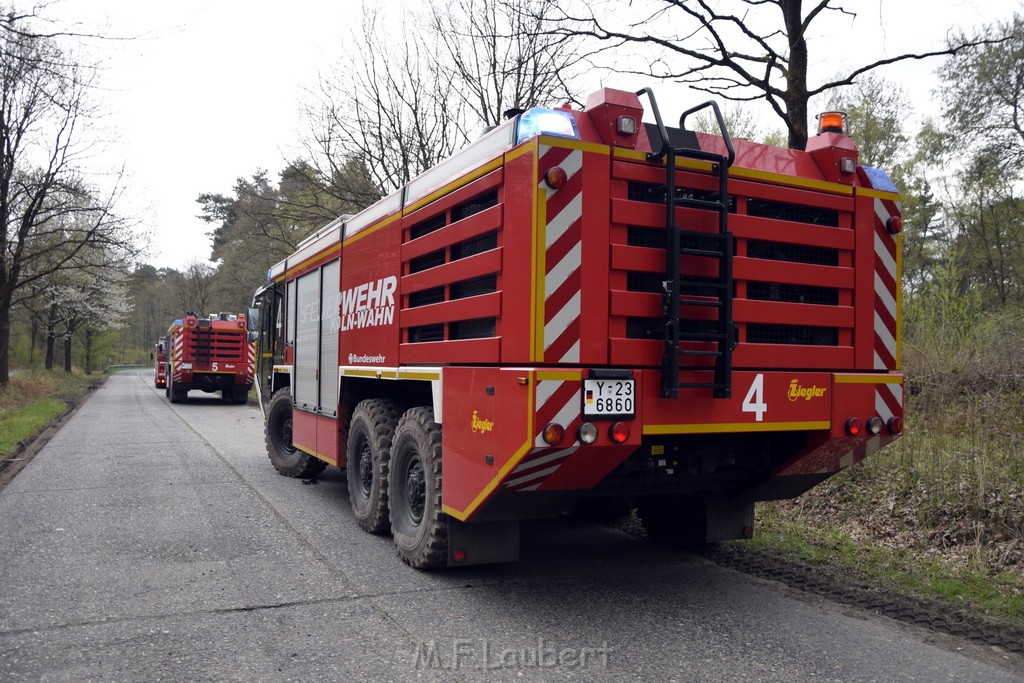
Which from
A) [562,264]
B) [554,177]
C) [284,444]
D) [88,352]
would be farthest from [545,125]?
[88,352]

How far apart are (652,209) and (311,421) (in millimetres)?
4942

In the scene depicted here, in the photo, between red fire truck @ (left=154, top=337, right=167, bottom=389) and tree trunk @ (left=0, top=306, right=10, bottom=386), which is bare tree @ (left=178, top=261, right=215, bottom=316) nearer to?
red fire truck @ (left=154, top=337, right=167, bottom=389)

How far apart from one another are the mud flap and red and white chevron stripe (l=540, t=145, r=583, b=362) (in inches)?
57.5

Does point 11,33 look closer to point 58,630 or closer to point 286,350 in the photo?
point 286,350

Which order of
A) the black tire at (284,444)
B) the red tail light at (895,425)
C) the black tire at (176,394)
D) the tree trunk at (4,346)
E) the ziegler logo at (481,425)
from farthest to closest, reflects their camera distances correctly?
the black tire at (176,394) → the tree trunk at (4,346) → the black tire at (284,444) → the red tail light at (895,425) → the ziegler logo at (481,425)

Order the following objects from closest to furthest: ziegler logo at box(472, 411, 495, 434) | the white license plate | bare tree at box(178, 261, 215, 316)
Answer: the white license plate
ziegler logo at box(472, 411, 495, 434)
bare tree at box(178, 261, 215, 316)

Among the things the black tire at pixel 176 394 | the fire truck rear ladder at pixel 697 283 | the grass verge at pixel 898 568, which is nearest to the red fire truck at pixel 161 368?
the black tire at pixel 176 394

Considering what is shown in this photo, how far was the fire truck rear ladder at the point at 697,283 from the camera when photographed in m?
4.14

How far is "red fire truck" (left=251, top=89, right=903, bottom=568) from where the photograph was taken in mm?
4055

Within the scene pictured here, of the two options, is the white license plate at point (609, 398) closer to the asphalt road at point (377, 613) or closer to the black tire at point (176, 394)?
the asphalt road at point (377, 613)

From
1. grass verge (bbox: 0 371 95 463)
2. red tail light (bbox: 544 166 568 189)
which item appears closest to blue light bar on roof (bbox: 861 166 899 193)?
red tail light (bbox: 544 166 568 189)

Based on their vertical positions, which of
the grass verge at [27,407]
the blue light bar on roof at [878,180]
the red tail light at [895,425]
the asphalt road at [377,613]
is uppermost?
the blue light bar on roof at [878,180]

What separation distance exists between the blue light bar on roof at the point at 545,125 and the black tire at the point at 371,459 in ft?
9.14

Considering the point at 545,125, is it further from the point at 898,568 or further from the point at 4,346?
the point at 4,346
